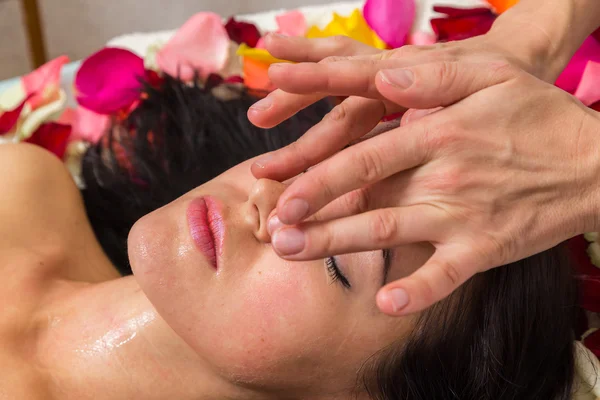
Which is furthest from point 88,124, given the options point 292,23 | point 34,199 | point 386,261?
point 386,261

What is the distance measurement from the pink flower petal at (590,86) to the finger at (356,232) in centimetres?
72

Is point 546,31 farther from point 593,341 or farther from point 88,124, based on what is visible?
point 88,124

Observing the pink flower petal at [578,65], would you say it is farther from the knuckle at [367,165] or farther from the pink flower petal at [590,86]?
the knuckle at [367,165]

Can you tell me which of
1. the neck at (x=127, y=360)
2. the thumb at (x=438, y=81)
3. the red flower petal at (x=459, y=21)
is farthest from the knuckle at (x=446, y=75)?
the red flower petal at (x=459, y=21)

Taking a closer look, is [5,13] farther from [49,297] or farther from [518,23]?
[518,23]

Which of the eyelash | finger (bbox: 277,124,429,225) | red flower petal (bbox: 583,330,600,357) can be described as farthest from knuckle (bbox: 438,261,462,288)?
red flower petal (bbox: 583,330,600,357)

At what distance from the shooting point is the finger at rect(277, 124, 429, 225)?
2.15 ft

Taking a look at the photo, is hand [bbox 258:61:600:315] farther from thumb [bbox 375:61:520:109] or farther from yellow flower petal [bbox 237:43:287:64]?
yellow flower petal [bbox 237:43:287:64]

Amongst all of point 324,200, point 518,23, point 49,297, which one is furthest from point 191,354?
point 518,23

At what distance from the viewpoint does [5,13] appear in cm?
232

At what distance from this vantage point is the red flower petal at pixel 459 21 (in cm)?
146

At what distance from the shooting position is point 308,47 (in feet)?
2.83

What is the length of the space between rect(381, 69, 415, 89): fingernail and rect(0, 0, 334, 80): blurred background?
1.79m

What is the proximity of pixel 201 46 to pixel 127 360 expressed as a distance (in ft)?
2.79
